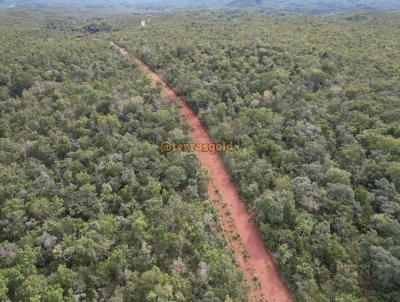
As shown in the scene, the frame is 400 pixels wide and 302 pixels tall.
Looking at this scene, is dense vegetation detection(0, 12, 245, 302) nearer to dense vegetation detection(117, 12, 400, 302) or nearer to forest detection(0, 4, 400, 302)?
forest detection(0, 4, 400, 302)

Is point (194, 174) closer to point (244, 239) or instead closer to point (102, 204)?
point (244, 239)

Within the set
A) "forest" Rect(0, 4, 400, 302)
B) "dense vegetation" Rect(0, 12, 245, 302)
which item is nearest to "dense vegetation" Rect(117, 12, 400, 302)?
"forest" Rect(0, 4, 400, 302)

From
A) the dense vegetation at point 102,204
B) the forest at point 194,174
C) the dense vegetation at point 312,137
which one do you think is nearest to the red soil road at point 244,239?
the forest at point 194,174

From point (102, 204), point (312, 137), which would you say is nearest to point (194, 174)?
point (102, 204)

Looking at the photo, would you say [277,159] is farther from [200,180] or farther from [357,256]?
[357,256]

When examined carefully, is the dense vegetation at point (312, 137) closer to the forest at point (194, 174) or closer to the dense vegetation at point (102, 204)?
the forest at point (194, 174)
